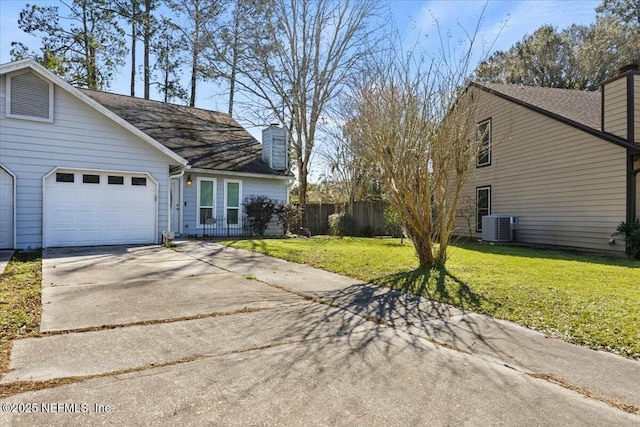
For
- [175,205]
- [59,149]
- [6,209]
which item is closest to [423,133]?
[59,149]

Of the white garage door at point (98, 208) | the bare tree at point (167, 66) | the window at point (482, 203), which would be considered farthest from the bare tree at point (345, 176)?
the white garage door at point (98, 208)

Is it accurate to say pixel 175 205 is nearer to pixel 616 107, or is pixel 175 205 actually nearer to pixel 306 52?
pixel 306 52

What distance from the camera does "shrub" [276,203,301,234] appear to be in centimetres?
1533

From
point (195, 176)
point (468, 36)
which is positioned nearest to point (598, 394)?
point (468, 36)

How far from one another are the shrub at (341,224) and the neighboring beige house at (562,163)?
4735 millimetres

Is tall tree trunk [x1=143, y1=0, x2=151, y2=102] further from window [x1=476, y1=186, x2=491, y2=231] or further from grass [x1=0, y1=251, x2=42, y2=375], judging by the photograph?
window [x1=476, y1=186, x2=491, y2=231]

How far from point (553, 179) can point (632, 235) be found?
11.0 feet

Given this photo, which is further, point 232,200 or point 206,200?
point 232,200

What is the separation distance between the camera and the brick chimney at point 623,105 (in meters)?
10.6

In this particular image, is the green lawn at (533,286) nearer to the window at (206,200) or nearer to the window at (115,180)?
the window at (115,180)

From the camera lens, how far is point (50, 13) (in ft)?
71.8

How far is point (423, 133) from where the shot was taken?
7078 mm

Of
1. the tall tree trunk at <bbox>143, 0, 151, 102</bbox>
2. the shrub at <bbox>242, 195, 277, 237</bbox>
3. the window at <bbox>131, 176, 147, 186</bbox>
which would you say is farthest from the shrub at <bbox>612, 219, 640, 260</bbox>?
the tall tree trunk at <bbox>143, 0, 151, 102</bbox>

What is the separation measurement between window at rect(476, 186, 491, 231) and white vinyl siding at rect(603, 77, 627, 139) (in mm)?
5058
